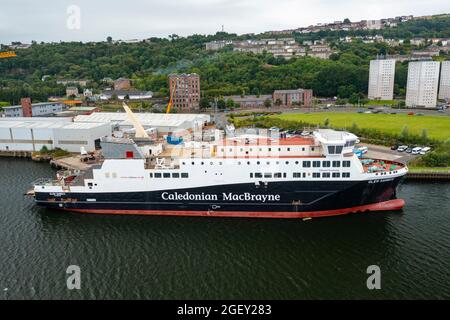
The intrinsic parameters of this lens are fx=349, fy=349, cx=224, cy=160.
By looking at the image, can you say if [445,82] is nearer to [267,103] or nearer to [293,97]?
[293,97]

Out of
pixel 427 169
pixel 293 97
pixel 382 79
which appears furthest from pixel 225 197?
pixel 382 79

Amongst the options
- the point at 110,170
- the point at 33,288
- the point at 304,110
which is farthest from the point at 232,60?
the point at 33,288

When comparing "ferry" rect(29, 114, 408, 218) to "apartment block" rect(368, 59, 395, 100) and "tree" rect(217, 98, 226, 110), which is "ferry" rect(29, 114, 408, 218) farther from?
"apartment block" rect(368, 59, 395, 100)

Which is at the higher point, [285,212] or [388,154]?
[388,154]

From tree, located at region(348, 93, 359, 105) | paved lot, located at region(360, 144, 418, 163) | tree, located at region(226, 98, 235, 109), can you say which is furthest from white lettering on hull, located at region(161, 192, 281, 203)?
tree, located at region(348, 93, 359, 105)

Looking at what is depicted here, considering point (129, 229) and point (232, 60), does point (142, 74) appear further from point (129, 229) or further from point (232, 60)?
point (129, 229)
